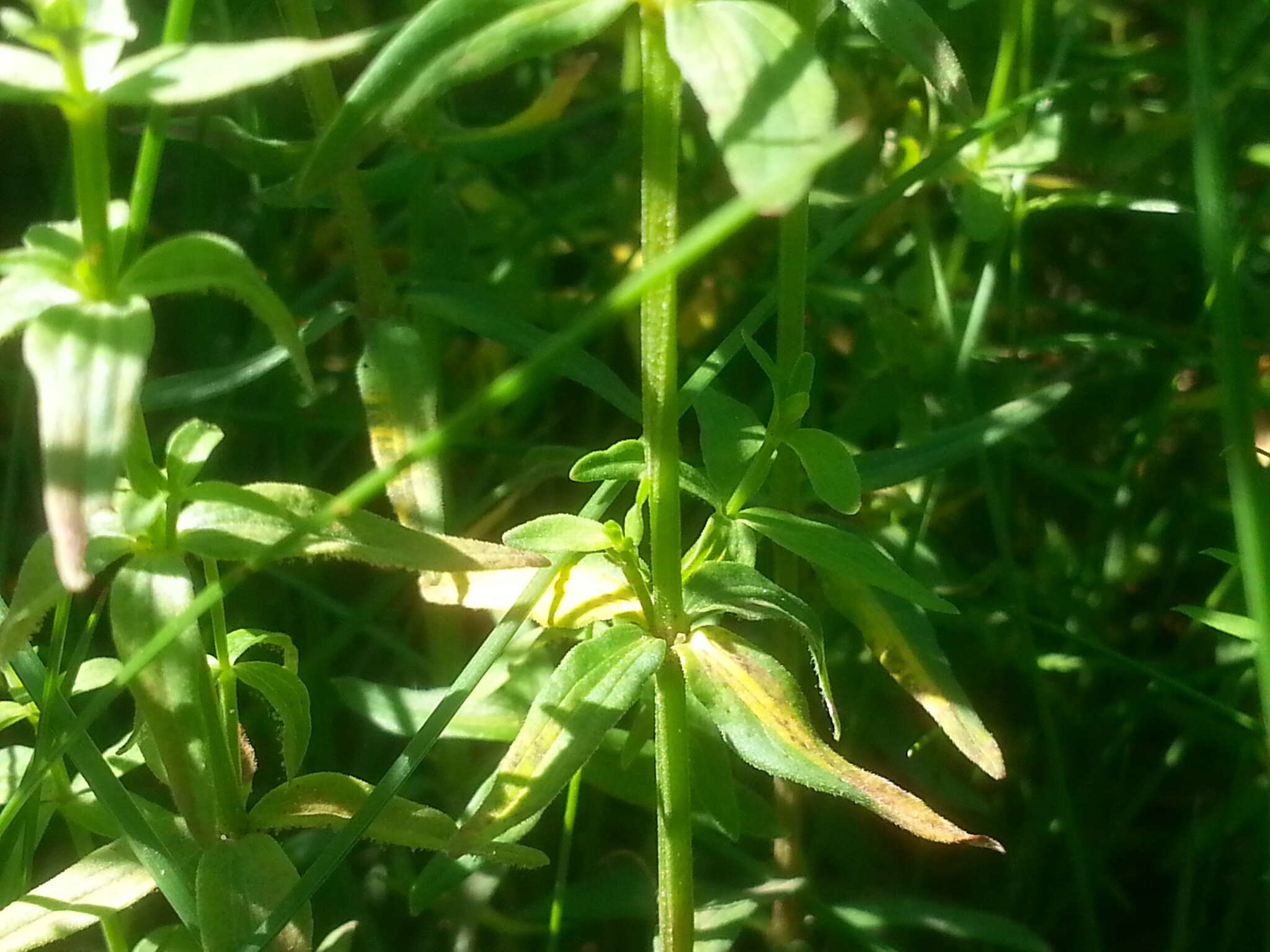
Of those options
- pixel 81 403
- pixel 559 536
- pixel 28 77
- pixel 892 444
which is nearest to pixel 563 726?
pixel 559 536

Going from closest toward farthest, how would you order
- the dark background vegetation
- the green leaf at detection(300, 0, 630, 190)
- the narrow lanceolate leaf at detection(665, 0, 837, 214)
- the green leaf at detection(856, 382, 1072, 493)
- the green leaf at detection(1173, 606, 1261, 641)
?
the narrow lanceolate leaf at detection(665, 0, 837, 214) < the green leaf at detection(300, 0, 630, 190) < the green leaf at detection(1173, 606, 1261, 641) < the green leaf at detection(856, 382, 1072, 493) < the dark background vegetation

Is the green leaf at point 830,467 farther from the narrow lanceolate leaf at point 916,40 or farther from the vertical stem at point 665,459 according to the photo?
the narrow lanceolate leaf at point 916,40

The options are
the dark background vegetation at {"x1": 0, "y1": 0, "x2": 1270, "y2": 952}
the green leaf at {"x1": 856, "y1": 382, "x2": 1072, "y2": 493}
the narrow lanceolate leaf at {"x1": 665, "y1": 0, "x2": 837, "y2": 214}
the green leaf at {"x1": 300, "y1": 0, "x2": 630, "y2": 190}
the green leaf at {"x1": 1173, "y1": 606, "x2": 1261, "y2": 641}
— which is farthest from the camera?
the dark background vegetation at {"x1": 0, "y1": 0, "x2": 1270, "y2": 952}

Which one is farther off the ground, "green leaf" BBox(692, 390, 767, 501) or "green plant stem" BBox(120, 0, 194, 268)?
"green plant stem" BBox(120, 0, 194, 268)

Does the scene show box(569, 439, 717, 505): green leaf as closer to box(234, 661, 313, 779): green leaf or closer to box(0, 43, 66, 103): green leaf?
box(234, 661, 313, 779): green leaf

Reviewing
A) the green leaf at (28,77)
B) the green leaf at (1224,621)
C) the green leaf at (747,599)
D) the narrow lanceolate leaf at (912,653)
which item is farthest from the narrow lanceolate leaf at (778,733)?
the green leaf at (28,77)

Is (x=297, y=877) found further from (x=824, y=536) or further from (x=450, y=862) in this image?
(x=824, y=536)

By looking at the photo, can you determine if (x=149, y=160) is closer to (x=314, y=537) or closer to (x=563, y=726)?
(x=314, y=537)

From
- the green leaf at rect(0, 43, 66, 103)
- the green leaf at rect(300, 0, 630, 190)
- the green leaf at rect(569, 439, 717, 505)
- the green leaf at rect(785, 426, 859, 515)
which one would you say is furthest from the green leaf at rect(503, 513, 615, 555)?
the green leaf at rect(0, 43, 66, 103)
